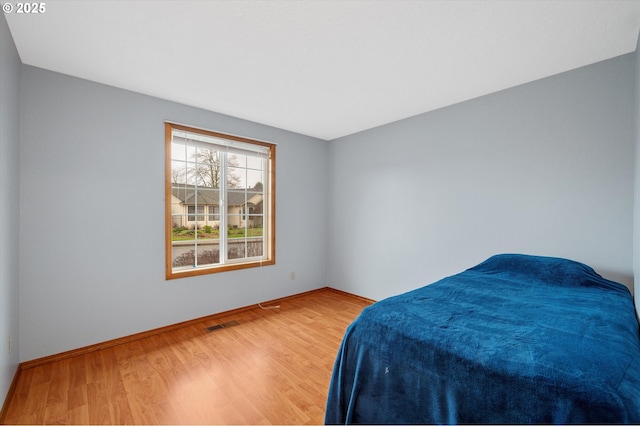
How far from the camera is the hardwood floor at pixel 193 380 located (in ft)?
5.63

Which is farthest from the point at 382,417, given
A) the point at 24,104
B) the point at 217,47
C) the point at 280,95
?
the point at 24,104

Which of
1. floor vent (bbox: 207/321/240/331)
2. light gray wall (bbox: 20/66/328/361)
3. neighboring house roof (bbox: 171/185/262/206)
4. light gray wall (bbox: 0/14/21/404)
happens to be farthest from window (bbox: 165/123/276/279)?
light gray wall (bbox: 0/14/21/404)

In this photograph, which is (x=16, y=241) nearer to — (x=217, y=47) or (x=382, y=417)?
(x=217, y=47)

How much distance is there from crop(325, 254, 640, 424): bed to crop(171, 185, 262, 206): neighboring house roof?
2493 millimetres

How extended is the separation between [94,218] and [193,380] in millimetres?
1709

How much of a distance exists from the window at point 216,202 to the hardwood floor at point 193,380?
83 cm

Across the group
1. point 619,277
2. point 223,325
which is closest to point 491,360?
point 619,277

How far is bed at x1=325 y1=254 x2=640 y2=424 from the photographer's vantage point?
0.91 meters

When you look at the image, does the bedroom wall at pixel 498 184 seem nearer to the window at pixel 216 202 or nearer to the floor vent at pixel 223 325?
the window at pixel 216 202

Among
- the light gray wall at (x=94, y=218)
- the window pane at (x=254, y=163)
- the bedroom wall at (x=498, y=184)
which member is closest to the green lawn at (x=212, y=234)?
the light gray wall at (x=94, y=218)

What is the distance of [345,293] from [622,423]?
3.51 m

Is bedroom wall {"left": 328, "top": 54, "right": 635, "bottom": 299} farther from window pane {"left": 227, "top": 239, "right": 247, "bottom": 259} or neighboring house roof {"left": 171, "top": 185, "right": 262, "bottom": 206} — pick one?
neighboring house roof {"left": 171, "top": 185, "right": 262, "bottom": 206}

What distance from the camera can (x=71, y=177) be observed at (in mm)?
2418

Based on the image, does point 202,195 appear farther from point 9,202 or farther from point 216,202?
point 9,202
